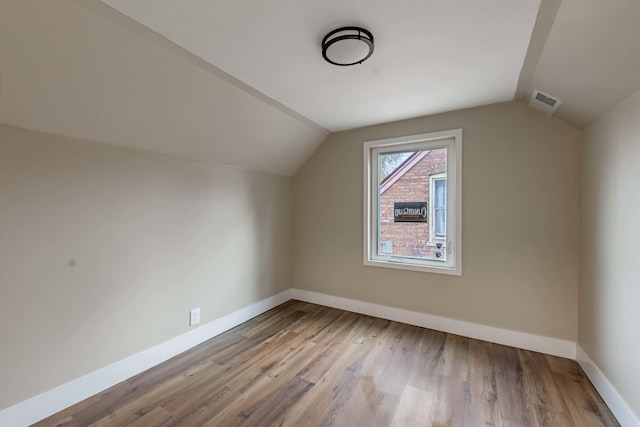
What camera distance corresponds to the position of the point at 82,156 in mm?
1813

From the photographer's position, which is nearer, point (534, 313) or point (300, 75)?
point (300, 75)

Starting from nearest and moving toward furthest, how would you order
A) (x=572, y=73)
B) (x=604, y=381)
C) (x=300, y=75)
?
1. (x=572, y=73)
2. (x=604, y=381)
3. (x=300, y=75)

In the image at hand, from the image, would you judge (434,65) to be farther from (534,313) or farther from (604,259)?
(534,313)

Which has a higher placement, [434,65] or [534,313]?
[434,65]

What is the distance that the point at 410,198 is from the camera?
3.07 metres

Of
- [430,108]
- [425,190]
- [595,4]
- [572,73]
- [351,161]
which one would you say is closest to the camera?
[595,4]

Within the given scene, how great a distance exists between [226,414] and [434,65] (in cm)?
269

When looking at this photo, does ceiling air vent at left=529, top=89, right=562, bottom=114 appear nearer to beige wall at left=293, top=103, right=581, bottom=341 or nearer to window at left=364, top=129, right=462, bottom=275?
beige wall at left=293, top=103, right=581, bottom=341

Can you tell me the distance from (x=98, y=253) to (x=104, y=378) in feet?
2.94

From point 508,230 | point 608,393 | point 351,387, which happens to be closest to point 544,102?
point 508,230

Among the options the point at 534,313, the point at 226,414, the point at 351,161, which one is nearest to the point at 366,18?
the point at 351,161

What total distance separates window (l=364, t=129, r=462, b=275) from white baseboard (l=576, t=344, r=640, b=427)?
1064 mm

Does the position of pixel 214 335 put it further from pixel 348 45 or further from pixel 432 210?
pixel 348 45

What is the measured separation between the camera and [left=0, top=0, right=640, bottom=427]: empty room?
4.70 feet
